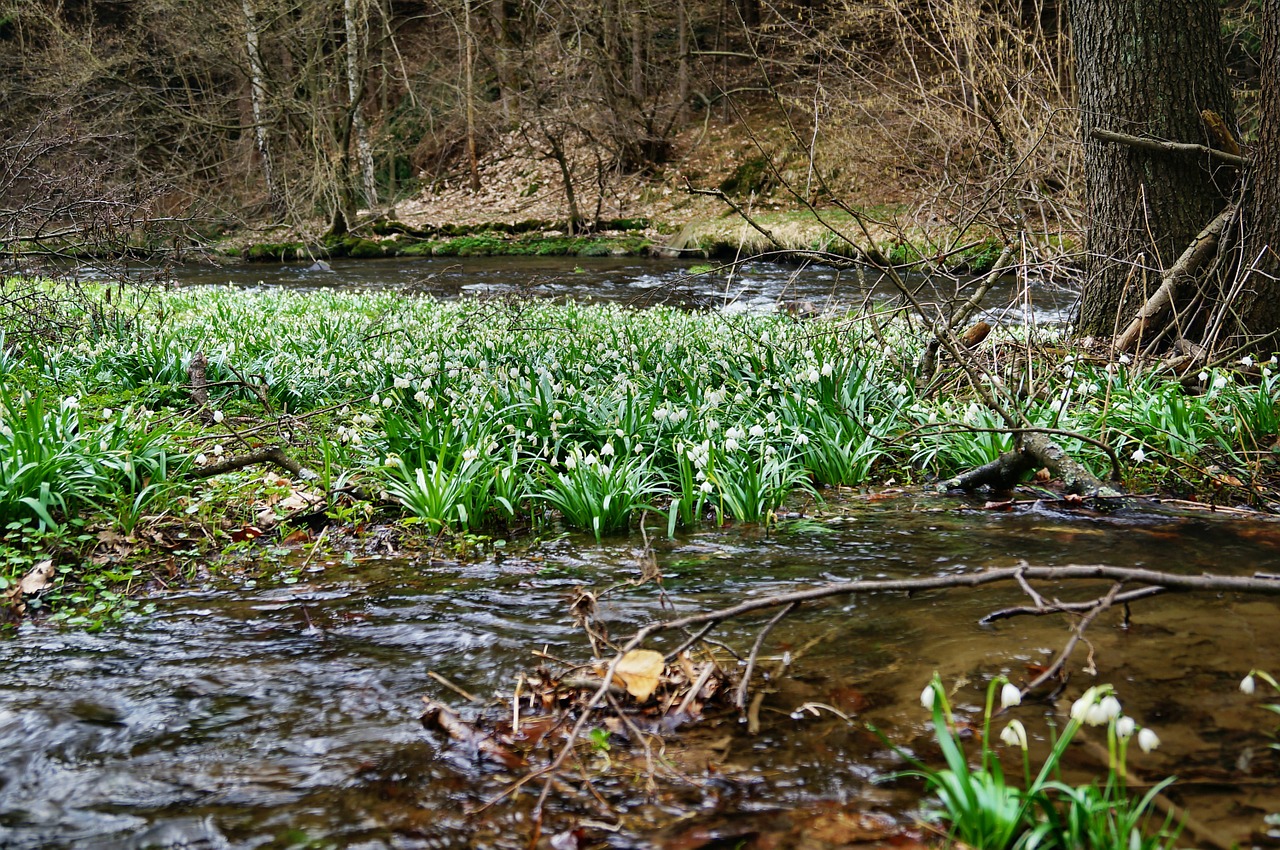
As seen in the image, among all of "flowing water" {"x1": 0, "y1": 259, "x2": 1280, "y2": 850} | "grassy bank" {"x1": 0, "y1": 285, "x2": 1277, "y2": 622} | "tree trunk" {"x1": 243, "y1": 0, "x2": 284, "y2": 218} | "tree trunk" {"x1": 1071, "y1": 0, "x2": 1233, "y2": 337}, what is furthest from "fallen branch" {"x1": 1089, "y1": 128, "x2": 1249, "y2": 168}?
"tree trunk" {"x1": 243, "y1": 0, "x2": 284, "y2": 218}

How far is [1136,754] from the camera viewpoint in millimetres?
2312

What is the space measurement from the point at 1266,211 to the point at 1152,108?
119 centimetres

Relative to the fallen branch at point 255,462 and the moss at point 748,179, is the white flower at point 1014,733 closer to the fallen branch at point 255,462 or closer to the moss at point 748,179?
the fallen branch at point 255,462

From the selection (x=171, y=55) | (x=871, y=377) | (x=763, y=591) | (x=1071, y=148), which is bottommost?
(x=763, y=591)

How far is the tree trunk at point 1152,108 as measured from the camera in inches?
263

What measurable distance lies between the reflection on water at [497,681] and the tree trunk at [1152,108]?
3305 mm

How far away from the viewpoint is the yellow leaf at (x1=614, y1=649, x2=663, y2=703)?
270 centimetres

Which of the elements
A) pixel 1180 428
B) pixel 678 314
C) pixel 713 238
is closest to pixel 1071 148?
pixel 678 314

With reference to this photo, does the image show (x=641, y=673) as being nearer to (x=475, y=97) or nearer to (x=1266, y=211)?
(x=1266, y=211)

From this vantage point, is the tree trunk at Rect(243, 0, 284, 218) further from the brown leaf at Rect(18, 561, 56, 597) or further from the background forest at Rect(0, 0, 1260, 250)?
the brown leaf at Rect(18, 561, 56, 597)

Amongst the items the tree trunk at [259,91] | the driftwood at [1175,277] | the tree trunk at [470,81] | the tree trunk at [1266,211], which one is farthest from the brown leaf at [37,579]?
the tree trunk at [470,81]

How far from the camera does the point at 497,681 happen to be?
9.59 feet

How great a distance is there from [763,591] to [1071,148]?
8261mm

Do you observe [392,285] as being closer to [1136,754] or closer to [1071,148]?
[1071,148]
